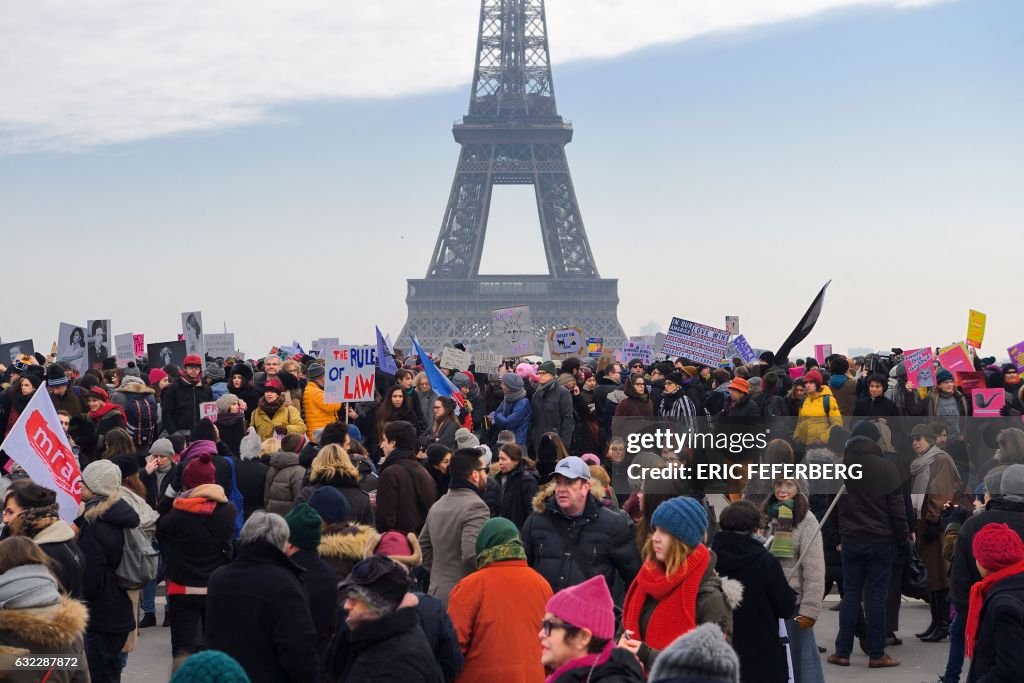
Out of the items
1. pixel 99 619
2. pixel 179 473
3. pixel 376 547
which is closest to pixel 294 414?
pixel 179 473

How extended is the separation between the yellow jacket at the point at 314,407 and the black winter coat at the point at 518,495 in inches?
214

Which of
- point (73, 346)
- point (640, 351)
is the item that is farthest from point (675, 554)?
point (640, 351)

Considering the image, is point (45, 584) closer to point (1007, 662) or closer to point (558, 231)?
point (1007, 662)

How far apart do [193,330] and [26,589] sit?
599 inches

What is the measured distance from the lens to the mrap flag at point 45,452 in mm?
8773

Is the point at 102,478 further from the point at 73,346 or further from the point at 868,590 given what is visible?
the point at 73,346

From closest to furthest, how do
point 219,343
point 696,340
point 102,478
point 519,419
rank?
1. point 102,478
2. point 519,419
3. point 696,340
4. point 219,343

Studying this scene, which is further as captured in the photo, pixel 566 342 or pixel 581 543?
pixel 566 342

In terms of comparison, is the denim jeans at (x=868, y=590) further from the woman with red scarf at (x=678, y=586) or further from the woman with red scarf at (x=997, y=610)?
the woman with red scarf at (x=678, y=586)

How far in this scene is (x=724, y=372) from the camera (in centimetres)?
1638

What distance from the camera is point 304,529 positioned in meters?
6.49

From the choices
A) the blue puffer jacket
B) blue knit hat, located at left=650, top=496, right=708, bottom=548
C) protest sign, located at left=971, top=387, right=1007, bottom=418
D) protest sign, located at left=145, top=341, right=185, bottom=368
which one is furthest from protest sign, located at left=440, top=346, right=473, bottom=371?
blue knit hat, located at left=650, top=496, right=708, bottom=548

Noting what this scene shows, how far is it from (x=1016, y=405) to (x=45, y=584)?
11.9 meters

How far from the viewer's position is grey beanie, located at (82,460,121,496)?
7.96 metres
